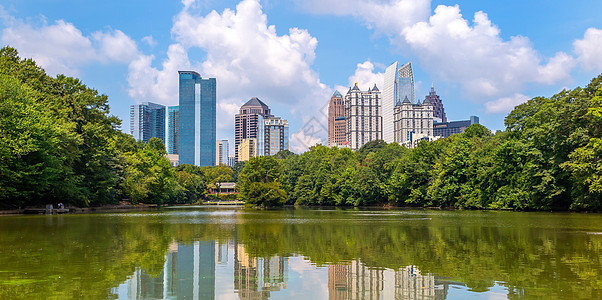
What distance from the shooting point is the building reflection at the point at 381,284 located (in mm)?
8367

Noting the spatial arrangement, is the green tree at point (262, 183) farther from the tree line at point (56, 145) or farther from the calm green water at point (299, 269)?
the calm green water at point (299, 269)

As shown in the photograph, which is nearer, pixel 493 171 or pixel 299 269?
pixel 299 269

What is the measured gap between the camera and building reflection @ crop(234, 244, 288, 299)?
8742 millimetres

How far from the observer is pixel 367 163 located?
90.2 metres

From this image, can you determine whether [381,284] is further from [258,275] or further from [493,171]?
[493,171]

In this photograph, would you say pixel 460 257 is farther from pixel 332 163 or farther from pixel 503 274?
pixel 332 163

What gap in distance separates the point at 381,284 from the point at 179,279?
154 inches

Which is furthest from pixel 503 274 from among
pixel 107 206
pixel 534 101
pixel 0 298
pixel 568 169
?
pixel 107 206

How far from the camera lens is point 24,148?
37.2 metres

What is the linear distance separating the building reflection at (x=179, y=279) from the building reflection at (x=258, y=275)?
21.2 inches

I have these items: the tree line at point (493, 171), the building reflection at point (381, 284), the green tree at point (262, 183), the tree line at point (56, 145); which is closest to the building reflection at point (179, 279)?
the building reflection at point (381, 284)

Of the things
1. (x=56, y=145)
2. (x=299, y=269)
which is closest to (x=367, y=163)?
(x=56, y=145)

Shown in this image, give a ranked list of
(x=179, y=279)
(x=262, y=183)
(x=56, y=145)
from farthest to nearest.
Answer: (x=262, y=183), (x=56, y=145), (x=179, y=279)

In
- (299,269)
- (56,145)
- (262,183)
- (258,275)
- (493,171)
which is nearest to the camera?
(258,275)
